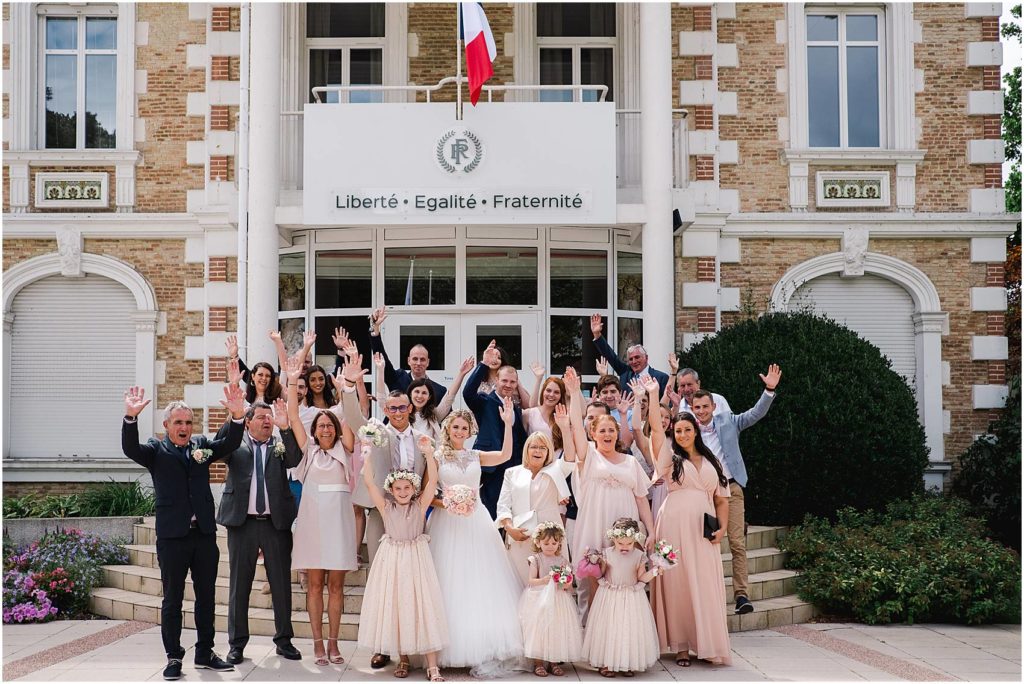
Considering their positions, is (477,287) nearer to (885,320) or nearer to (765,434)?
(765,434)

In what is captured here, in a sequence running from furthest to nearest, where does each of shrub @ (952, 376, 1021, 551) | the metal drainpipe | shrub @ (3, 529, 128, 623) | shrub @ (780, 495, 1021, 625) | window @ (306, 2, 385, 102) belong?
window @ (306, 2, 385, 102), shrub @ (952, 376, 1021, 551), the metal drainpipe, shrub @ (3, 529, 128, 623), shrub @ (780, 495, 1021, 625)

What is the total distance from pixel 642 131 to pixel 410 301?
3448mm

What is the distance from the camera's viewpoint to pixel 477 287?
13.1 m

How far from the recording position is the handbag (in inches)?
307

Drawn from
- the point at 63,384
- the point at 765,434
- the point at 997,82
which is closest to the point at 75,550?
the point at 63,384

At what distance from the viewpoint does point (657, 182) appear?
1199 cm

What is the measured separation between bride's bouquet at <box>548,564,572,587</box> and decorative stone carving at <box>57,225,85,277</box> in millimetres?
8502

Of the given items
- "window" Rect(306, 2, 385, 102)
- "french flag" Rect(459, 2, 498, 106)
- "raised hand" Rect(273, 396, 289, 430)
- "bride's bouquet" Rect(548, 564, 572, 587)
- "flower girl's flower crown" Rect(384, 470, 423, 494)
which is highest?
"window" Rect(306, 2, 385, 102)

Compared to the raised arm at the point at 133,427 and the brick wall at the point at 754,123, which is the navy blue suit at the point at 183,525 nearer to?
the raised arm at the point at 133,427

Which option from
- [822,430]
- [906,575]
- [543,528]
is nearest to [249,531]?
[543,528]

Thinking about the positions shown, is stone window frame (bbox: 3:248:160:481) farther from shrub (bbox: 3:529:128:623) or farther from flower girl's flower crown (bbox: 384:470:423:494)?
flower girl's flower crown (bbox: 384:470:423:494)

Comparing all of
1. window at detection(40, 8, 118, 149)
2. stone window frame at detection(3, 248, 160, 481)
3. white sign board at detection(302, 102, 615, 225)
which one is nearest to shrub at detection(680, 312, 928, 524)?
white sign board at detection(302, 102, 615, 225)

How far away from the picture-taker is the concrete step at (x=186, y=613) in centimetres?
875

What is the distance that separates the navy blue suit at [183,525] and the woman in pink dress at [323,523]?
0.56 meters
